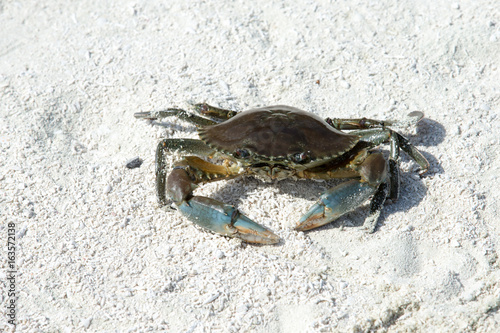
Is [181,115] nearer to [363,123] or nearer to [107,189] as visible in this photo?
[107,189]

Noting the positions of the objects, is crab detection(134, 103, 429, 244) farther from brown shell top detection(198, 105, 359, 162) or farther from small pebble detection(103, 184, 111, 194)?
small pebble detection(103, 184, 111, 194)

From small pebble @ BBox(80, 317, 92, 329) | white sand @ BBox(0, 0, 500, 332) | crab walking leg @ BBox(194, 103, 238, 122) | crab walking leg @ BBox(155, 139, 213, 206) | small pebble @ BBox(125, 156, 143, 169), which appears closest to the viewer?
small pebble @ BBox(80, 317, 92, 329)

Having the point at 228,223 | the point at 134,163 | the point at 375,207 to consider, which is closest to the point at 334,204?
the point at 375,207

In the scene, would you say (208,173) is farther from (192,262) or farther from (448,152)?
(448,152)

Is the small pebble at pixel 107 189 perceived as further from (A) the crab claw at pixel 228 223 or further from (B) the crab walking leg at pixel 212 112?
(B) the crab walking leg at pixel 212 112

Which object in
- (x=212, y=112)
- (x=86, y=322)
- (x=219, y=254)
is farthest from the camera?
(x=212, y=112)

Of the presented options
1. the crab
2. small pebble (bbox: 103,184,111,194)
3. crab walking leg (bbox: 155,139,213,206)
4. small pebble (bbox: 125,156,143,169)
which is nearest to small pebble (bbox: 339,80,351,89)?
the crab

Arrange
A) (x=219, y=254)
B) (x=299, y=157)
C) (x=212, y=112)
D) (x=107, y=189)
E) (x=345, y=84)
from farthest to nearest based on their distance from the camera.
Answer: (x=345, y=84), (x=212, y=112), (x=107, y=189), (x=299, y=157), (x=219, y=254)

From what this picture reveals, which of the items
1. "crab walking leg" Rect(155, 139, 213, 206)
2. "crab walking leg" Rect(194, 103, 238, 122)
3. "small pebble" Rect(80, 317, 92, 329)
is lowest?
"small pebble" Rect(80, 317, 92, 329)
